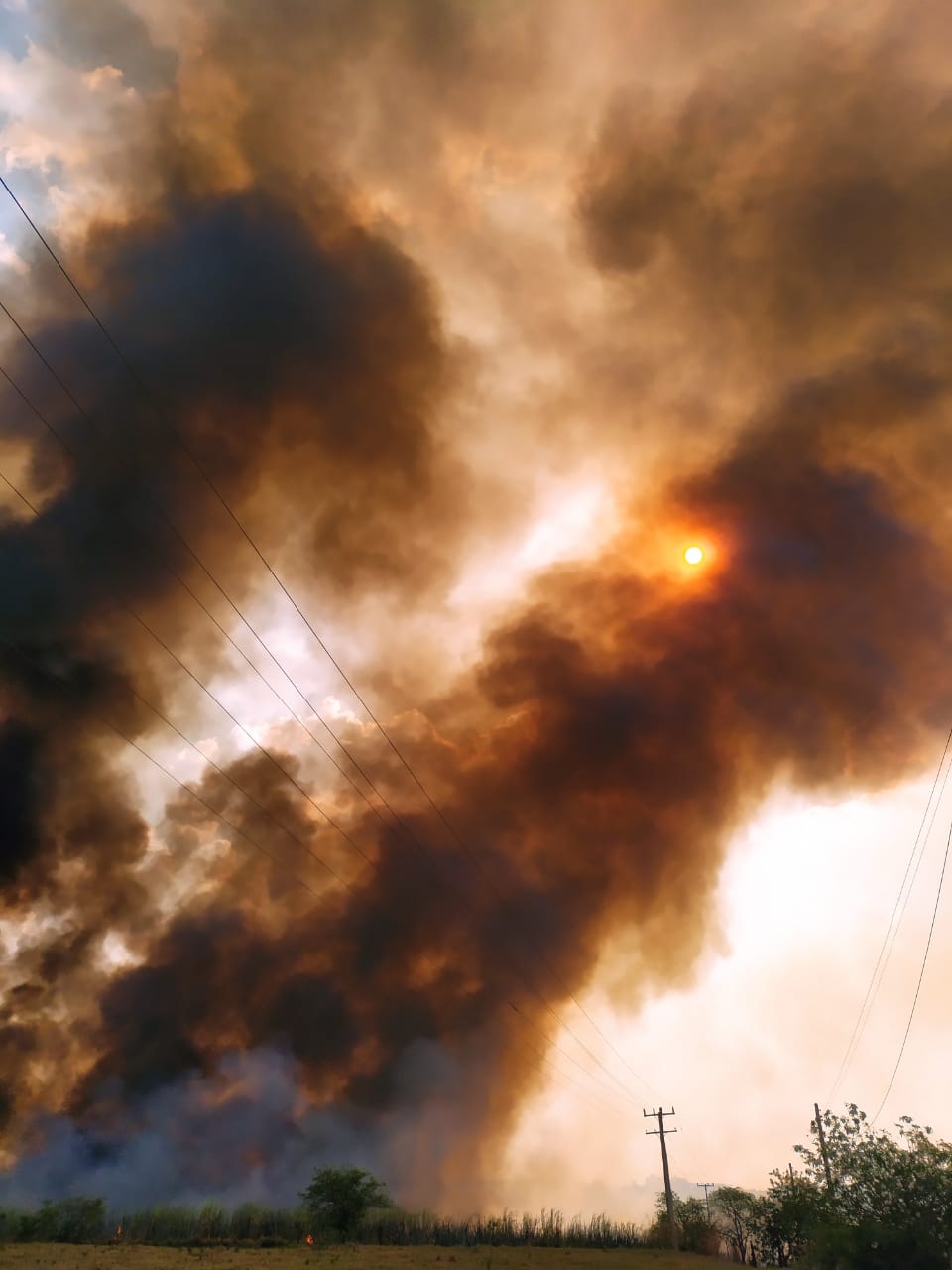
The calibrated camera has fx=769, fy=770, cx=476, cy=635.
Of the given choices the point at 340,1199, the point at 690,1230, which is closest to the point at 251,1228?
the point at 340,1199

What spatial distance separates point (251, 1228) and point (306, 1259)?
3866 centimetres

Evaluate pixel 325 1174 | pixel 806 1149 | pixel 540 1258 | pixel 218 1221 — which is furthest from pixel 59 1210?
pixel 806 1149

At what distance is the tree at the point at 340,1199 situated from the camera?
242ft

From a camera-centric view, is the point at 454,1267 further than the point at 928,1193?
Yes

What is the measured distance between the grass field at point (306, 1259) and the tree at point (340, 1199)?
5214 mm

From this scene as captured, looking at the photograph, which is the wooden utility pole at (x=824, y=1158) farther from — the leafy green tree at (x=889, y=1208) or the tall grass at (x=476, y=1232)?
the tall grass at (x=476, y=1232)

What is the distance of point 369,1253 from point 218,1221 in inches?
1405

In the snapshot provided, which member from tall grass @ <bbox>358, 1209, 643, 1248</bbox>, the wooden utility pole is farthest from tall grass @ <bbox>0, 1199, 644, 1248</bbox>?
the wooden utility pole

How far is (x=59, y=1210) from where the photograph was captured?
79000 mm

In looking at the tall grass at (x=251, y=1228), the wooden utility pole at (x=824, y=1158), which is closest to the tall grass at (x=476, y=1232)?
the tall grass at (x=251, y=1228)

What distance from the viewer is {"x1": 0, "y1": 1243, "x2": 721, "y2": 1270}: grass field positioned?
155 feet

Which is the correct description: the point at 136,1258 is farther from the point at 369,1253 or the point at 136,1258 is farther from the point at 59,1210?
the point at 59,1210

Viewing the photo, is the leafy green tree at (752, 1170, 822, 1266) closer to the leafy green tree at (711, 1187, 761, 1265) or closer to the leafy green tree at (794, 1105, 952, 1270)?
the leafy green tree at (711, 1187, 761, 1265)

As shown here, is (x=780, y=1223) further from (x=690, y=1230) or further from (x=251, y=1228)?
(x=251, y=1228)
